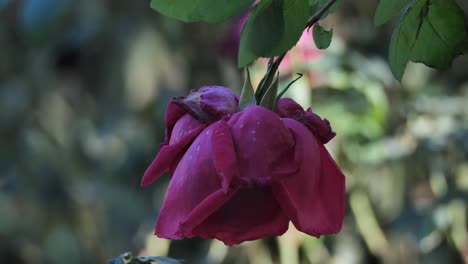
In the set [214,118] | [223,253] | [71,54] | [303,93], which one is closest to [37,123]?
[71,54]

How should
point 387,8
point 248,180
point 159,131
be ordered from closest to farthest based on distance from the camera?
1. point 248,180
2. point 387,8
3. point 159,131

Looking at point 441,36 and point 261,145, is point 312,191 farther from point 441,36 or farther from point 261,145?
point 441,36

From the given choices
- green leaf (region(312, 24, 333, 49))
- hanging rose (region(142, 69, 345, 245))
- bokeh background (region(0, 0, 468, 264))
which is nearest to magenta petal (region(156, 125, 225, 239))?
hanging rose (region(142, 69, 345, 245))

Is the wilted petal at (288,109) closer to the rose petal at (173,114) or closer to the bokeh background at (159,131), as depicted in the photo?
the rose petal at (173,114)

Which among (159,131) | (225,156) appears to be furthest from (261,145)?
(159,131)

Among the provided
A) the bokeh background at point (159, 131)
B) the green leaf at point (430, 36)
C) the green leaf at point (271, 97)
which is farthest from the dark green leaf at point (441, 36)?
the bokeh background at point (159, 131)

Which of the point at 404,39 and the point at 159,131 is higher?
the point at 404,39

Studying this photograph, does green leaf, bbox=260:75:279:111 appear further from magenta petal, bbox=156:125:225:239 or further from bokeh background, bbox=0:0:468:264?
bokeh background, bbox=0:0:468:264

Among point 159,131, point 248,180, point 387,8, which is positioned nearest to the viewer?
point 248,180
